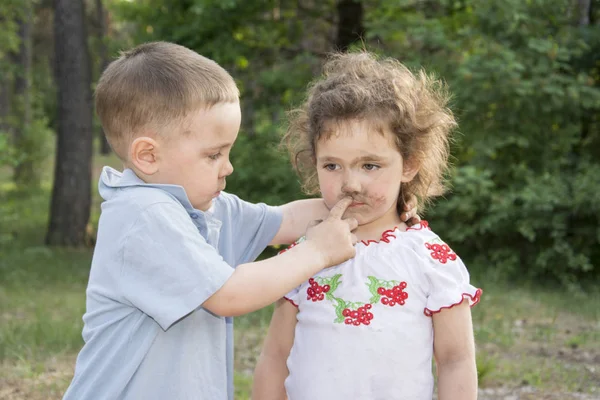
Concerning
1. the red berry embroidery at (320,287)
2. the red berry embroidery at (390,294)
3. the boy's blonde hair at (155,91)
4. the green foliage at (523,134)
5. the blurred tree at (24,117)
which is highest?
the boy's blonde hair at (155,91)

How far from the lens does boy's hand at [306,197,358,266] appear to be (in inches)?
86.9

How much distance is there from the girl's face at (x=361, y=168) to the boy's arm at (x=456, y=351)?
395mm

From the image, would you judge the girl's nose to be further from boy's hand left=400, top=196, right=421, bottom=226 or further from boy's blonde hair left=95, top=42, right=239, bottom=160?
boy's blonde hair left=95, top=42, right=239, bottom=160

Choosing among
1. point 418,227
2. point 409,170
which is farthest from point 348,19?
point 418,227

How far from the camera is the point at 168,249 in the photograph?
6.73 ft

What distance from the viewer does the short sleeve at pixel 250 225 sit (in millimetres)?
2654

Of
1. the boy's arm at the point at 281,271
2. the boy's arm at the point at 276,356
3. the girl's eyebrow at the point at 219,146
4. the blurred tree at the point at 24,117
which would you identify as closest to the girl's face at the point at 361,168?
the boy's arm at the point at 281,271

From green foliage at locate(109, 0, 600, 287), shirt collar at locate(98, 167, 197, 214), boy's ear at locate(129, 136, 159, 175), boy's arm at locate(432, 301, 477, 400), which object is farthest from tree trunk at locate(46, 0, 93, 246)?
boy's arm at locate(432, 301, 477, 400)

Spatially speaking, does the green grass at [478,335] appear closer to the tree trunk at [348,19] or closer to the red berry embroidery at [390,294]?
Answer: the red berry embroidery at [390,294]

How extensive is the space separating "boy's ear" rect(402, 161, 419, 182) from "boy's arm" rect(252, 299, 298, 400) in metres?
0.57

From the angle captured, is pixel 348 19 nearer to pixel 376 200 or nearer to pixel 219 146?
pixel 376 200

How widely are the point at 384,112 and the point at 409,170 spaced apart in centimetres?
24

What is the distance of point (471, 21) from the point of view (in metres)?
9.12

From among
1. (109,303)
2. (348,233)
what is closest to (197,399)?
(109,303)
